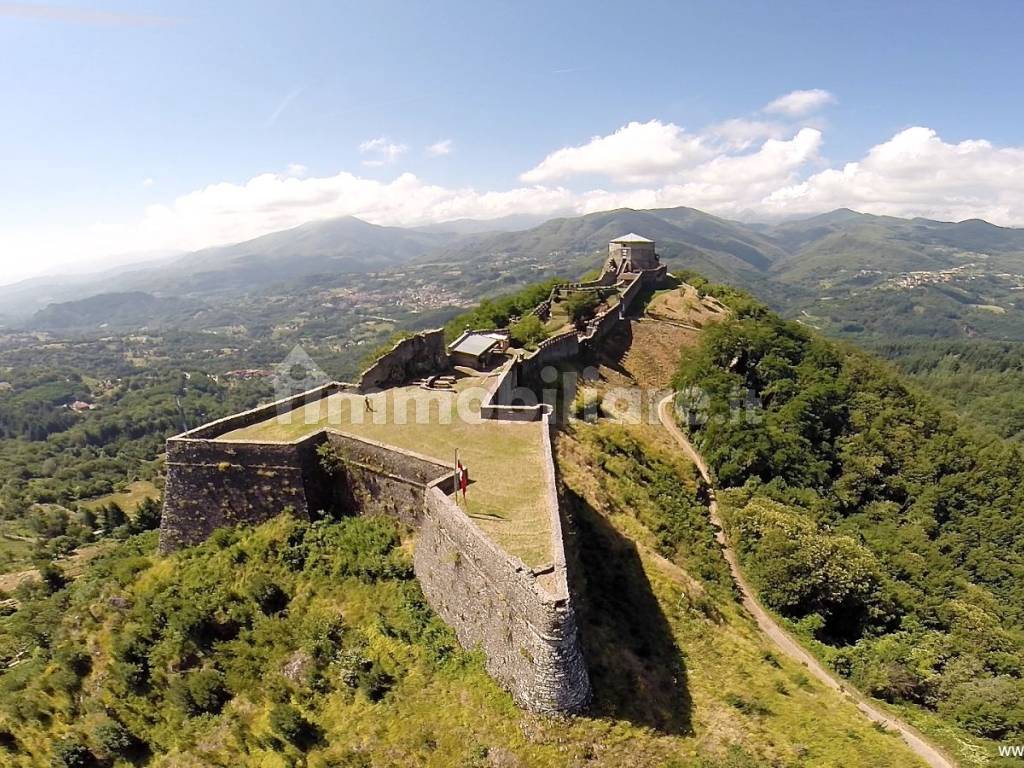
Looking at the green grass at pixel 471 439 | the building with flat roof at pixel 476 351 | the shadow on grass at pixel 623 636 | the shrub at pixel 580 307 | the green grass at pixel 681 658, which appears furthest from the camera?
the shrub at pixel 580 307

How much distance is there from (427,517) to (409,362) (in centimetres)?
1506

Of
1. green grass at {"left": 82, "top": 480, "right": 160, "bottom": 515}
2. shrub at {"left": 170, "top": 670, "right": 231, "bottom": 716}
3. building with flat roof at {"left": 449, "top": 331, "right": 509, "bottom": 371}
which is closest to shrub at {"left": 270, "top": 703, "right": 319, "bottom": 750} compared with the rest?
shrub at {"left": 170, "top": 670, "right": 231, "bottom": 716}

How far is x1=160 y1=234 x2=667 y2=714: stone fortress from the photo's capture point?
46.8 ft

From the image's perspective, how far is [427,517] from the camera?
19016 mm

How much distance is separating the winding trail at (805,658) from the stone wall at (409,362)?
20.1m

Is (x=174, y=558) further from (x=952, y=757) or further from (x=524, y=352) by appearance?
(x=952, y=757)

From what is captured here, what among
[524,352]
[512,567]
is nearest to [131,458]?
[524,352]

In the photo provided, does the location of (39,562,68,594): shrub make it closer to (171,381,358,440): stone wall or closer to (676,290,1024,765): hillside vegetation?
(171,381,358,440): stone wall

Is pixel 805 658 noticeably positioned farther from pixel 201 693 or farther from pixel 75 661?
pixel 75 661

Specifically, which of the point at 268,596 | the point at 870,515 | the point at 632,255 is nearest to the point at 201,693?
the point at 268,596

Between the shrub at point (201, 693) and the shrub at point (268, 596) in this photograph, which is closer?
the shrub at point (201, 693)

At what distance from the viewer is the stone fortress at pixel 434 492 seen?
46.8 ft

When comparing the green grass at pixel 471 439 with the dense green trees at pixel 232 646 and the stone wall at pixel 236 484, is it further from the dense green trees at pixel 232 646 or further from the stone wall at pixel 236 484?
the dense green trees at pixel 232 646

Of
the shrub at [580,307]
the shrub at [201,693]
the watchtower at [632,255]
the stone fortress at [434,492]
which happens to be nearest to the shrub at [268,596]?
the shrub at [201,693]
